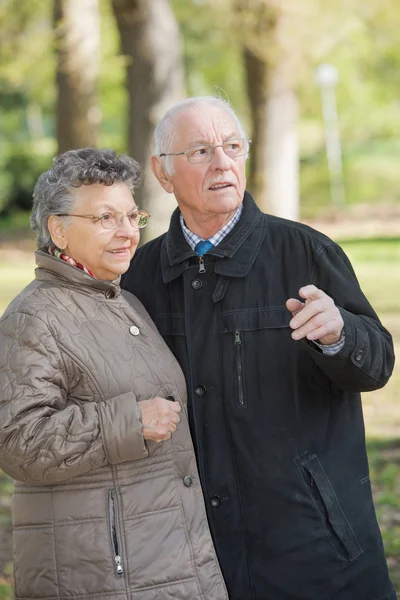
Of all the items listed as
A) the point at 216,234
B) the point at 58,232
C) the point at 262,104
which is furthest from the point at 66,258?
the point at 262,104

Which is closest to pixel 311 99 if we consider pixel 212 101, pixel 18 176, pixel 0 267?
pixel 18 176

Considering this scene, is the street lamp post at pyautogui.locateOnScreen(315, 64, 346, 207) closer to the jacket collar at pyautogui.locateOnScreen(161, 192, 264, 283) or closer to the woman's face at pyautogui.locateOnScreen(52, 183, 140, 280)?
the jacket collar at pyautogui.locateOnScreen(161, 192, 264, 283)

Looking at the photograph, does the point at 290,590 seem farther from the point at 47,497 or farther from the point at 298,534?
the point at 47,497

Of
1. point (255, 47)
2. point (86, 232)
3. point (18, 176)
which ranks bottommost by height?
point (86, 232)

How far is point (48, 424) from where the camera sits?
2.78 metres

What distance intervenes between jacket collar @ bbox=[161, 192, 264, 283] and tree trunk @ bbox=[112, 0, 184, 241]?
6.51 metres

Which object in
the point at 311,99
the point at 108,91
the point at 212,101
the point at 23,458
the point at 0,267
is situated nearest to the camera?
the point at 23,458

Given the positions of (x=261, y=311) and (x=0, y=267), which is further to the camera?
(x=0, y=267)

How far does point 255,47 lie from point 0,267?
9.42 m

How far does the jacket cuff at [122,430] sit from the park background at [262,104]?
4.85ft

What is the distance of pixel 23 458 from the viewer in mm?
2791

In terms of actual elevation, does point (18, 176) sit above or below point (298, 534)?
above

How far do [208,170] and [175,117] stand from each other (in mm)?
241

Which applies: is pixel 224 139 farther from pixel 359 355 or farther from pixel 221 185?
pixel 359 355
